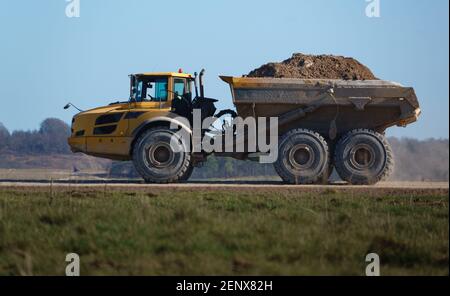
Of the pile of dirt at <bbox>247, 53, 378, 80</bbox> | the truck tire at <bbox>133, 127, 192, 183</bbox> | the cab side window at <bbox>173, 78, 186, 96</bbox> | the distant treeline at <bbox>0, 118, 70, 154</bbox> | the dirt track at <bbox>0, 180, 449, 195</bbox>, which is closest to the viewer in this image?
the dirt track at <bbox>0, 180, 449, 195</bbox>

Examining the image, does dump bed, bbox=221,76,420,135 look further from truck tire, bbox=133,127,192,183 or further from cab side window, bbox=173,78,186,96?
truck tire, bbox=133,127,192,183

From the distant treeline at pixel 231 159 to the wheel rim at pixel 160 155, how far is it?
3.81 m

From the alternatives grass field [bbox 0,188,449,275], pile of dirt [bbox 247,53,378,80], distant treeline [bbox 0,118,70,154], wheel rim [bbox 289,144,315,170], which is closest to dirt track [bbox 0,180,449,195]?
wheel rim [bbox 289,144,315,170]

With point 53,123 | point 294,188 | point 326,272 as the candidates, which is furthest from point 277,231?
point 53,123

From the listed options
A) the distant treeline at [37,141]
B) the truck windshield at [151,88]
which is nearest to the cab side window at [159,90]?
the truck windshield at [151,88]

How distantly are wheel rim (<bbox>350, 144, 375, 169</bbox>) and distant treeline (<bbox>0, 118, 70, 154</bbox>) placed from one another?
89.3 m

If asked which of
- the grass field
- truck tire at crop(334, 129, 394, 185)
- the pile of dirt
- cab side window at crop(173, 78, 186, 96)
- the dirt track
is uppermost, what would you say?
the pile of dirt

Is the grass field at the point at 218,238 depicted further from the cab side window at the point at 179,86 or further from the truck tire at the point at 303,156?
the cab side window at the point at 179,86

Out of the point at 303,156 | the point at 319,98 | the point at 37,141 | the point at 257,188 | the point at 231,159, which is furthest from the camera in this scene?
the point at 37,141

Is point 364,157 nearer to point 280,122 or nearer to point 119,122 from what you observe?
point 280,122

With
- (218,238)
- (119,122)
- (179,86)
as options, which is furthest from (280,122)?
(218,238)

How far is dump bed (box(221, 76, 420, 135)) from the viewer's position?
2434 cm

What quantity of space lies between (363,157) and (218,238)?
40.6 feet

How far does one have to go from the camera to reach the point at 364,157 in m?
24.7
